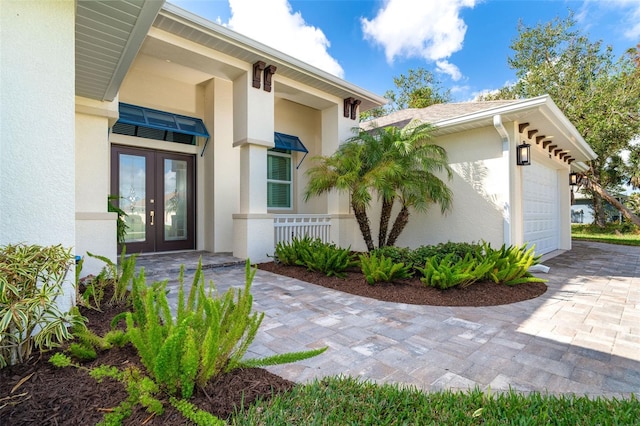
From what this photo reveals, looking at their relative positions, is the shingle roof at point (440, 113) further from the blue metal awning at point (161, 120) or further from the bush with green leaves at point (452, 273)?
the blue metal awning at point (161, 120)

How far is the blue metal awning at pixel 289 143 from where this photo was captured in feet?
31.9

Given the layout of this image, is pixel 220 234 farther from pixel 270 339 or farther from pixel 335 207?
pixel 270 339

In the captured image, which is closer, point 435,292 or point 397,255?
point 435,292

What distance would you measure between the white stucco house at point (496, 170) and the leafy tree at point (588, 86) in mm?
7860

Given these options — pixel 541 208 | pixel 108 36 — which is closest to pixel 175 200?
pixel 108 36

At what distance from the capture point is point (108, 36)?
3510 millimetres

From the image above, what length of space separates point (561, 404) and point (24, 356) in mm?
3629

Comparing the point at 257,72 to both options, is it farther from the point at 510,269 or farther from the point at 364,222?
the point at 510,269

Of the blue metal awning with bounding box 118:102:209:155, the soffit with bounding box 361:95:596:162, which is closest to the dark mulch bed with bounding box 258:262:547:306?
the soffit with bounding box 361:95:596:162

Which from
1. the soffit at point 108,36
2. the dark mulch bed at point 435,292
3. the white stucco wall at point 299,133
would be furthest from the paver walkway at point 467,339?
the white stucco wall at point 299,133

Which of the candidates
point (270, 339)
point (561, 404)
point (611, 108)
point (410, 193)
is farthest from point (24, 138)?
point (611, 108)

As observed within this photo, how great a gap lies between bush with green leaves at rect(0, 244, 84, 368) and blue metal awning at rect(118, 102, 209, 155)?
218 inches

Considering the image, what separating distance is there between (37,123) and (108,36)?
1485 mm

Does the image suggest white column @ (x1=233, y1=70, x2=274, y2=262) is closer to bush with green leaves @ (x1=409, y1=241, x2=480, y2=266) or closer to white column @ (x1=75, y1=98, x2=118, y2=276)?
white column @ (x1=75, y1=98, x2=118, y2=276)
